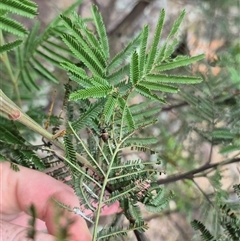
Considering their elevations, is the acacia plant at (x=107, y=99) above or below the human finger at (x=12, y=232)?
above

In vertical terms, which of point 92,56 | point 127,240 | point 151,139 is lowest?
point 127,240

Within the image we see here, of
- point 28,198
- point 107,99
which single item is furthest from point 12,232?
point 107,99

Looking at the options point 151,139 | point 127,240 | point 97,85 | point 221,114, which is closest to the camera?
point 97,85

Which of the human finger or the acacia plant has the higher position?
the acacia plant

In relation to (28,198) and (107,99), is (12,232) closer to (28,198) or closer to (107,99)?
(28,198)

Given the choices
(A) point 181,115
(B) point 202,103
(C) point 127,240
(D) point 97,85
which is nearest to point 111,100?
(D) point 97,85

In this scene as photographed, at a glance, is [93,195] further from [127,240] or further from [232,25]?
[232,25]

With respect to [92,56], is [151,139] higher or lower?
lower

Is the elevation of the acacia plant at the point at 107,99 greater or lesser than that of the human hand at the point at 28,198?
greater
